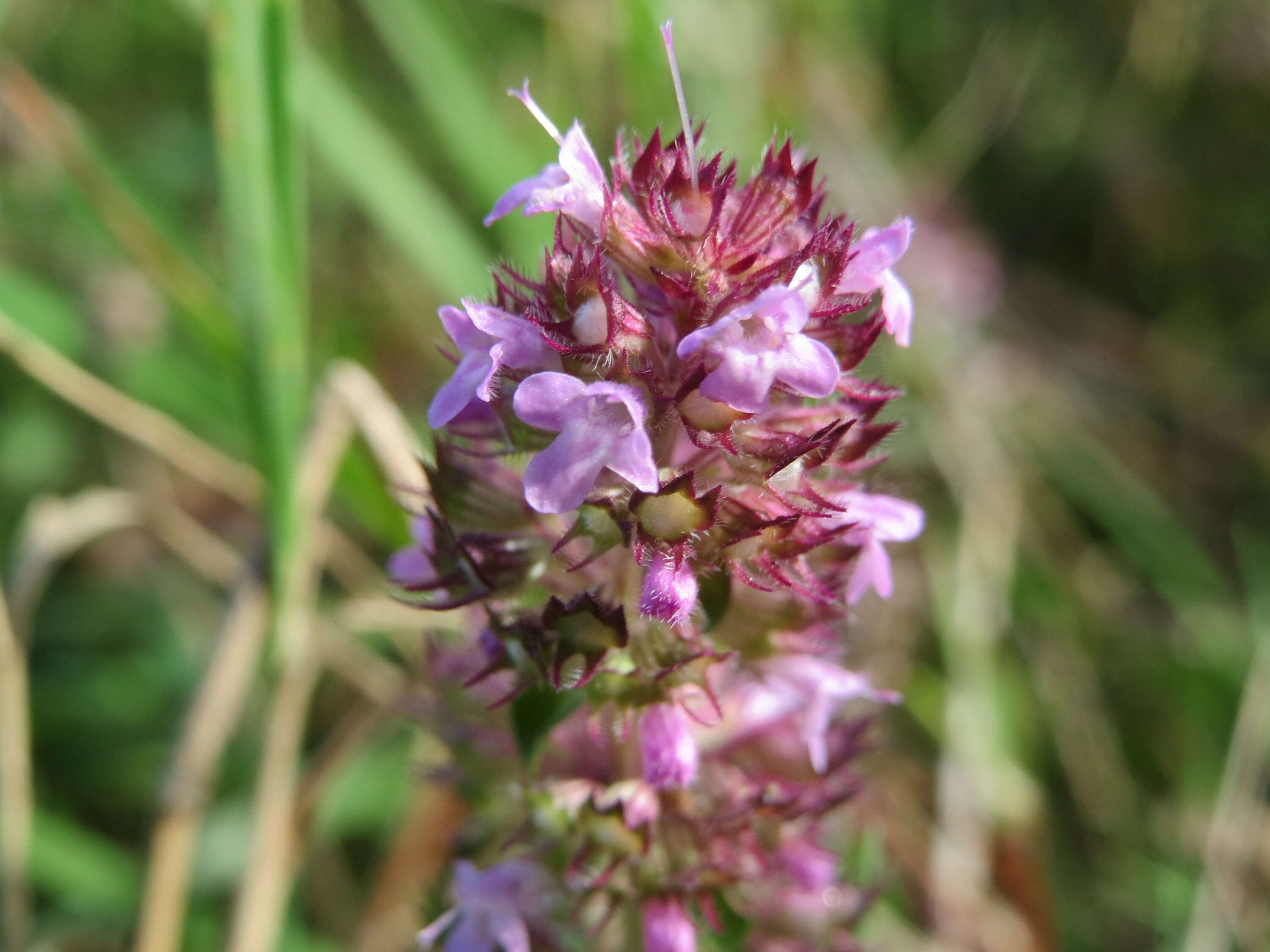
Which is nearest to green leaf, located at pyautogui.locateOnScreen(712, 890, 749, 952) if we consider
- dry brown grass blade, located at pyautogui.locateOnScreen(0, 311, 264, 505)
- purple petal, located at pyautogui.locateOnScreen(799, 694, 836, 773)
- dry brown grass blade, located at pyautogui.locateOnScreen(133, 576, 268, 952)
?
purple petal, located at pyautogui.locateOnScreen(799, 694, 836, 773)

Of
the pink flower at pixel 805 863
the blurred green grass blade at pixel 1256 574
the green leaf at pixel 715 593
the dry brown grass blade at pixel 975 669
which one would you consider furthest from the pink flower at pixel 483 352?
the blurred green grass blade at pixel 1256 574

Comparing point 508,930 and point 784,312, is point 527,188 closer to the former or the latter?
point 784,312

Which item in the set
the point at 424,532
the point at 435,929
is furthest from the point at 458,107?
the point at 435,929

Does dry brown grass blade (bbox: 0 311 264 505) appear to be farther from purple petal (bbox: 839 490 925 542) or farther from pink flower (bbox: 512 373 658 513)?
purple petal (bbox: 839 490 925 542)

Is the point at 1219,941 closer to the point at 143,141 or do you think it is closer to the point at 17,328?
the point at 17,328

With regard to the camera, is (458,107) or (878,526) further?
(458,107)

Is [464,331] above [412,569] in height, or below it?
above

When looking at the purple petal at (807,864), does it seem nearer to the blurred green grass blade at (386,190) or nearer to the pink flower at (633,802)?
the pink flower at (633,802)
